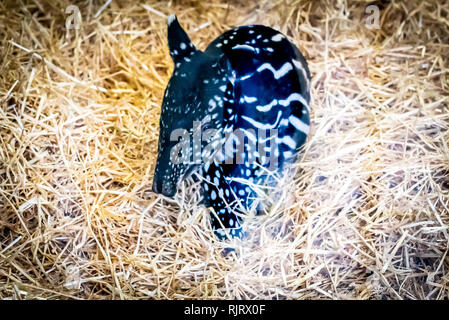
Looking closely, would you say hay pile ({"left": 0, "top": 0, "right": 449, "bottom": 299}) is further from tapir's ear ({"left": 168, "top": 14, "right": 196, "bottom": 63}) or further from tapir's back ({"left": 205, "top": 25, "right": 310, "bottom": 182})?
tapir's ear ({"left": 168, "top": 14, "right": 196, "bottom": 63})

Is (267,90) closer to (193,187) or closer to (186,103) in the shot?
(186,103)

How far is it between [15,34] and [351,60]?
6.30 feet

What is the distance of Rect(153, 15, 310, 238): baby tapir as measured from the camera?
2.09 m

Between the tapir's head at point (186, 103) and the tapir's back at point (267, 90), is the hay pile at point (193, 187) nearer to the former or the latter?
the tapir's back at point (267, 90)

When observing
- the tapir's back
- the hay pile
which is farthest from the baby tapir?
the hay pile

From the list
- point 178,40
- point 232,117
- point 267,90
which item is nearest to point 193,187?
point 232,117

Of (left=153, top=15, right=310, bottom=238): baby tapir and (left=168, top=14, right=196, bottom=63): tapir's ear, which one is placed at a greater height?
(left=168, top=14, right=196, bottom=63): tapir's ear

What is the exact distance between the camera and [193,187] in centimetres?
244

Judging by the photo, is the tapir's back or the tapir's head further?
the tapir's back

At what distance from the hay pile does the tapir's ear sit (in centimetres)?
66

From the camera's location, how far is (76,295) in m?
2.04

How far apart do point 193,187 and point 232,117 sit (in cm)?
45

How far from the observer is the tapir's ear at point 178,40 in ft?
6.86

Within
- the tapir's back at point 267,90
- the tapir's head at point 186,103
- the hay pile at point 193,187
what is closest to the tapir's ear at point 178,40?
the tapir's head at point 186,103
